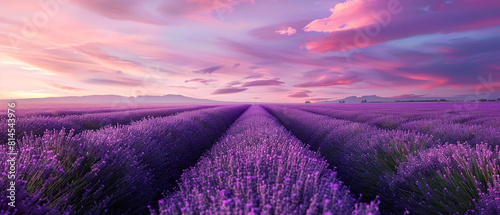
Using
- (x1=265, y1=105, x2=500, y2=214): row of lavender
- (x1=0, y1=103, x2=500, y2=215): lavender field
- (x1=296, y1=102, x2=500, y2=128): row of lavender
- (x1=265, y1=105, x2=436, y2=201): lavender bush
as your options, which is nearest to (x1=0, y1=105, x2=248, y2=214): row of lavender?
(x1=0, y1=103, x2=500, y2=215): lavender field

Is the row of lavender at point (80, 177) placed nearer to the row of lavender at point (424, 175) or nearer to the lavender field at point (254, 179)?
the lavender field at point (254, 179)

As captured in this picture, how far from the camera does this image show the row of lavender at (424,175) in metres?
2.36

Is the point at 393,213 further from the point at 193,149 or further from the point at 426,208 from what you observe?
the point at 193,149

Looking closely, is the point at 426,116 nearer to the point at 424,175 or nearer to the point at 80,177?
the point at 424,175

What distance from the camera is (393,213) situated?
303cm

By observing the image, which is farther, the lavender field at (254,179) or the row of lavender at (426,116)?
the row of lavender at (426,116)

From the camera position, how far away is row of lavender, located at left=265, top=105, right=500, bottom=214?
2.36 metres

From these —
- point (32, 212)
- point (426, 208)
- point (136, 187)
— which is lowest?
point (426, 208)

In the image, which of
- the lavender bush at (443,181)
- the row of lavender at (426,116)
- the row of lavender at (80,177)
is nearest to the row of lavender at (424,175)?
the lavender bush at (443,181)

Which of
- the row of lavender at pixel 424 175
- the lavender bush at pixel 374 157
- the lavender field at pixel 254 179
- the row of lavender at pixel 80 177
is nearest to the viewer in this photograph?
the lavender field at pixel 254 179

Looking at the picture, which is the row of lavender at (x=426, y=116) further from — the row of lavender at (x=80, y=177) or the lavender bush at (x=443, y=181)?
the row of lavender at (x=80, y=177)

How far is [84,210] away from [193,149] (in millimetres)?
3997

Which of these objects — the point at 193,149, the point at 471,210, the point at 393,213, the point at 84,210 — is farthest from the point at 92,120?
the point at 471,210

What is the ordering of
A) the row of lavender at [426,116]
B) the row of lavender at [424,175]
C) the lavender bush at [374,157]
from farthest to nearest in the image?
the row of lavender at [426,116]
the lavender bush at [374,157]
the row of lavender at [424,175]
